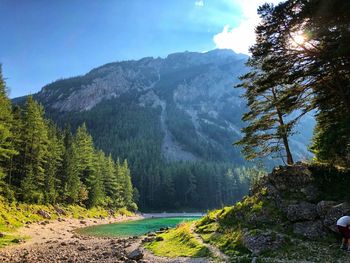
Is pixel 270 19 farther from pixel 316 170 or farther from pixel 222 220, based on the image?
pixel 222 220

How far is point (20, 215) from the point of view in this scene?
51.0 metres

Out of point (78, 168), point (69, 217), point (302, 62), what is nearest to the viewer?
point (302, 62)

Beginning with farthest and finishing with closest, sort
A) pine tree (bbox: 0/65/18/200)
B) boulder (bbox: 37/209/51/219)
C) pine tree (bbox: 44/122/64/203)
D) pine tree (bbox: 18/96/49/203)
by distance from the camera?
pine tree (bbox: 44/122/64/203) < pine tree (bbox: 18/96/49/203) < boulder (bbox: 37/209/51/219) < pine tree (bbox: 0/65/18/200)

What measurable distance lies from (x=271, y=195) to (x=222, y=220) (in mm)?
5497

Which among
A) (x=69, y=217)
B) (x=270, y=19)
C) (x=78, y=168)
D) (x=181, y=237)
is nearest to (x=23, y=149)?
(x=69, y=217)

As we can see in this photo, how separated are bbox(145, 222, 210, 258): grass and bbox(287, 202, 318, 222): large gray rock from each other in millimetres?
6275

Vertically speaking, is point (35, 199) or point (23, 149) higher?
point (23, 149)

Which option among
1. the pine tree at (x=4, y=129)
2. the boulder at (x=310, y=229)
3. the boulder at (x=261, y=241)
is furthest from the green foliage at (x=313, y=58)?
the pine tree at (x=4, y=129)

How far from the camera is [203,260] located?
20.8 m

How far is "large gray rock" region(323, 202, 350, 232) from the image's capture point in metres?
20.5

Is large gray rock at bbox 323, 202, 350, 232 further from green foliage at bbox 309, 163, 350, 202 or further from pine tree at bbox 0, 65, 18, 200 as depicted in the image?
pine tree at bbox 0, 65, 18, 200

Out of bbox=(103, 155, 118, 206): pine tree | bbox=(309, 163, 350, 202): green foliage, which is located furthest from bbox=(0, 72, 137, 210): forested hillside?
bbox=(309, 163, 350, 202): green foliage

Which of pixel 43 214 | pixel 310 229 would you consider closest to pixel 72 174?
pixel 43 214

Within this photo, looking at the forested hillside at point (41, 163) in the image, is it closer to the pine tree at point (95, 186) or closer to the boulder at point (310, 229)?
the pine tree at point (95, 186)
